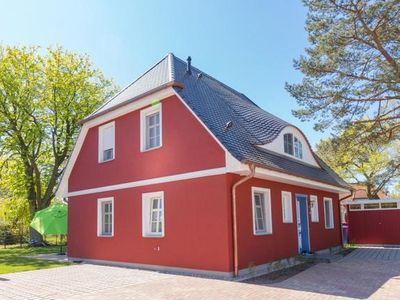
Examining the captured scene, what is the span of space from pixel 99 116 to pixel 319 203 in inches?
394

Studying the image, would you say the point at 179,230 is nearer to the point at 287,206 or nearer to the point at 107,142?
the point at 287,206

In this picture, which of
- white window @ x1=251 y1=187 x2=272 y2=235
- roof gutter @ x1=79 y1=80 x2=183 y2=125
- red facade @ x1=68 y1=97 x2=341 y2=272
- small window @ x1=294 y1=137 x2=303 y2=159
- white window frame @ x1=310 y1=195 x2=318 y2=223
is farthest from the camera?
white window frame @ x1=310 y1=195 x2=318 y2=223

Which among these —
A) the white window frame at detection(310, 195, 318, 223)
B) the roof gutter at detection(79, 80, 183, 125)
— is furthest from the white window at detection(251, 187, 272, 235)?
the white window frame at detection(310, 195, 318, 223)

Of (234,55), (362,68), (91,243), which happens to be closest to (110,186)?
(91,243)

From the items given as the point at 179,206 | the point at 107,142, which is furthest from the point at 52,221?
the point at 179,206

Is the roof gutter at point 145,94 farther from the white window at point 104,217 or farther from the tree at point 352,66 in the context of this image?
the tree at point 352,66

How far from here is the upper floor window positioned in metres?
13.6

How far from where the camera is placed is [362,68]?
13.9m

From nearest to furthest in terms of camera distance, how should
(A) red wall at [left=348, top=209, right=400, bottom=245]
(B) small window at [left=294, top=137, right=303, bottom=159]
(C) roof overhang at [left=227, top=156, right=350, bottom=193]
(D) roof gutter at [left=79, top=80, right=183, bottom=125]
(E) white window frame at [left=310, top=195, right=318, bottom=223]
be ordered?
(C) roof overhang at [left=227, top=156, right=350, bottom=193] < (D) roof gutter at [left=79, top=80, right=183, bottom=125] < (B) small window at [left=294, top=137, right=303, bottom=159] < (E) white window frame at [left=310, top=195, right=318, bottom=223] < (A) red wall at [left=348, top=209, right=400, bottom=245]

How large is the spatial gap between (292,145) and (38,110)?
761 inches

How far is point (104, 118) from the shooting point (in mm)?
14000

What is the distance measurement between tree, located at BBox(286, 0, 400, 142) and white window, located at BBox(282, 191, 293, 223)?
3.67m

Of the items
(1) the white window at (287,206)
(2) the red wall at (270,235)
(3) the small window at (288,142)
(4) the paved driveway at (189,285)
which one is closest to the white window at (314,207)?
(2) the red wall at (270,235)

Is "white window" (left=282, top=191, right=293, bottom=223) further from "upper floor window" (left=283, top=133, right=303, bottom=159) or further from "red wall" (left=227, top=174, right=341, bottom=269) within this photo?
"upper floor window" (left=283, top=133, right=303, bottom=159)
